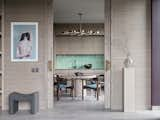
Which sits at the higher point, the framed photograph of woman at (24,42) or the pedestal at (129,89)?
the framed photograph of woman at (24,42)

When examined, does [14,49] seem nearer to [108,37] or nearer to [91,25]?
[108,37]

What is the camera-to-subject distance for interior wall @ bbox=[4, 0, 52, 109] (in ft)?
23.8

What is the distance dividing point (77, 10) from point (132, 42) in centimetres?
366

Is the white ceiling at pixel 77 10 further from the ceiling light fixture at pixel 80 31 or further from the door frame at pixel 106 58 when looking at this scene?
the door frame at pixel 106 58

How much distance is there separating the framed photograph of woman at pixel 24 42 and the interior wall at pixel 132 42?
84.7 inches

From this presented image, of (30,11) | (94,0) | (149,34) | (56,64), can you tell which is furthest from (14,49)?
(56,64)

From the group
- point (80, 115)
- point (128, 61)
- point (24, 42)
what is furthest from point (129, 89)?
point (24, 42)

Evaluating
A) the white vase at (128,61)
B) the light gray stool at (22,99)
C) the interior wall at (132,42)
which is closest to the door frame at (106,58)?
the interior wall at (132,42)

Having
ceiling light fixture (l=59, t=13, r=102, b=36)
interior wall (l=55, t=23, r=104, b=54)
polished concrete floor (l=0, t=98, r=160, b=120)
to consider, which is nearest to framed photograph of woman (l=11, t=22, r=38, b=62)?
polished concrete floor (l=0, t=98, r=160, b=120)

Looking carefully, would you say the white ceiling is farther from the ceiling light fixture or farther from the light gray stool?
the light gray stool

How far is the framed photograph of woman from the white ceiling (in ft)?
6.38

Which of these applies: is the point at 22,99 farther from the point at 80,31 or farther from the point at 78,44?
the point at 78,44

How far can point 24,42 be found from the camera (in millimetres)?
7273

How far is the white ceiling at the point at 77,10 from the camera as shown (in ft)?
29.6
